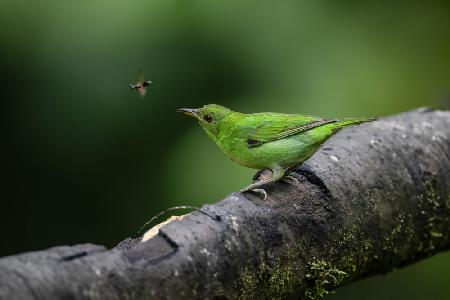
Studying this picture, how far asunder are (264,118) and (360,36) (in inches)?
92.3

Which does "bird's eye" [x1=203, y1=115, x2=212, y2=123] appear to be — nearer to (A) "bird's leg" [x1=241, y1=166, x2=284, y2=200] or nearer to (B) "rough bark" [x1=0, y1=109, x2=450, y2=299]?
(A) "bird's leg" [x1=241, y1=166, x2=284, y2=200]

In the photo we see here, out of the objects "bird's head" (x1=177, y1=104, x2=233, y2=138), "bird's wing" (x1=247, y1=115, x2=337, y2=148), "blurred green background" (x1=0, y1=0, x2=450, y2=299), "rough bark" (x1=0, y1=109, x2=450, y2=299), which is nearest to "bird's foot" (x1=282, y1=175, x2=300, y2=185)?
"rough bark" (x1=0, y1=109, x2=450, y2=299)

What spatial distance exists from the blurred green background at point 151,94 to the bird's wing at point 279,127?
1442 mm

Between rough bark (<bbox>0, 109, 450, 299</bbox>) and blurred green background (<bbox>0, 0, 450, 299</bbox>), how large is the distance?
4.33 ft

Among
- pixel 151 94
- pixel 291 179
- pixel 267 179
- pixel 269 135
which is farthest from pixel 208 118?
pixel 151 94

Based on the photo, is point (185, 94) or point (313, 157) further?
point (185, 94)

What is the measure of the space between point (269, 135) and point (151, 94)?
5.99ft

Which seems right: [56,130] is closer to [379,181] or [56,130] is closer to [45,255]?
[379,181]

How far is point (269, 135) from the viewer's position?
362 centimetres

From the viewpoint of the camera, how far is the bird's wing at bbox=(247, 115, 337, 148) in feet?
11.7

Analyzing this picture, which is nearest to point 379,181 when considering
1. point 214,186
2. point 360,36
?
point 214,186

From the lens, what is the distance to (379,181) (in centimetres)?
352

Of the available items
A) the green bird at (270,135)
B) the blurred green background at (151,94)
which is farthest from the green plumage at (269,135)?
the blurred green background at (151,94)

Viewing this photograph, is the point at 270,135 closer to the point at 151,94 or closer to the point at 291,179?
the point at 291,179
